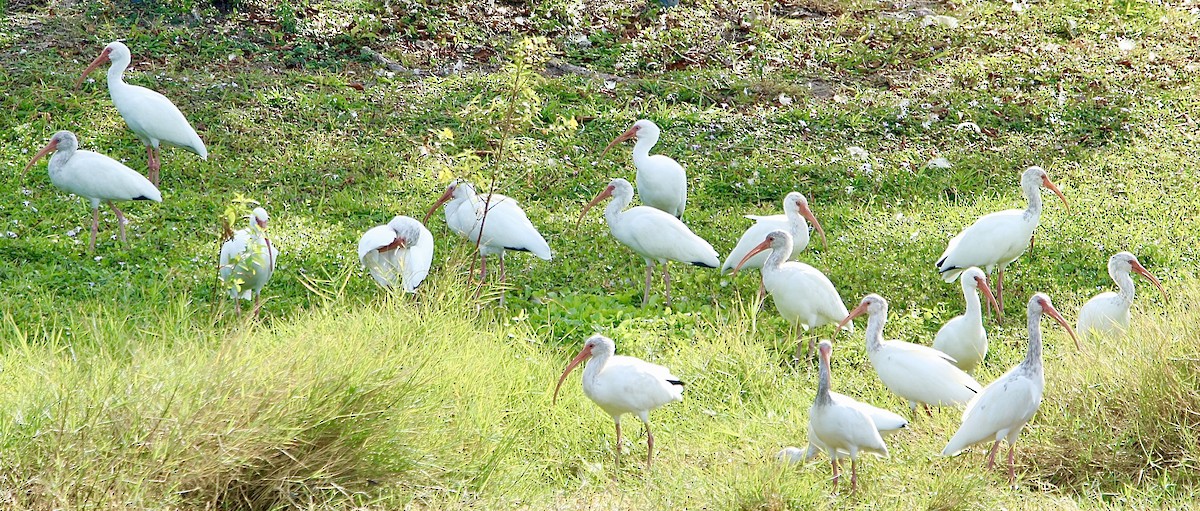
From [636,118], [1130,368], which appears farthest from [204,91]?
[1130,368]

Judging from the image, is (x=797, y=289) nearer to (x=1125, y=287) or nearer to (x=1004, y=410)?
(x=1125, y=287)

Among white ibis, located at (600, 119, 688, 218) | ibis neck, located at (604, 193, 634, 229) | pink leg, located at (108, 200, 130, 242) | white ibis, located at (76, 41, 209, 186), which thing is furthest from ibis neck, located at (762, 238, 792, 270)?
white ibis, located at (76, 41, 209, 186)

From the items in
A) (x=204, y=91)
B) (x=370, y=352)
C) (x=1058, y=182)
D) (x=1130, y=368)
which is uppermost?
(x=370, y=352)

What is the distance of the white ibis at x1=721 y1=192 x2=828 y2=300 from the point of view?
6.59 m

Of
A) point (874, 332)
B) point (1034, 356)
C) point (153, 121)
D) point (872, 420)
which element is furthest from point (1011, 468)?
point (153, 121)

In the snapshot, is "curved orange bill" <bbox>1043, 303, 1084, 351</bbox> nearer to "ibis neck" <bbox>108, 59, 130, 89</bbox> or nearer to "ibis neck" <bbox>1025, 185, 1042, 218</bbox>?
"ibis neck" <bbox>1025, 185, 1042, 218</bbox>

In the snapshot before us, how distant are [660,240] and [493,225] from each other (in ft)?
3.07

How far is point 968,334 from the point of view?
5.51 m

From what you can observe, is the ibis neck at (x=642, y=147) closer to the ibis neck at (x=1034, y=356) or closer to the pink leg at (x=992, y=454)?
the ibis neck at (x=1034, y=356)

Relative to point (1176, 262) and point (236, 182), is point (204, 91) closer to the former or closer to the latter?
point (236, 182)

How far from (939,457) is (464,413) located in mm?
1816

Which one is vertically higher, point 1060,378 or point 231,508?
point 231,508

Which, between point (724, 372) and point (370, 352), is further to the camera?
point (724, 372)

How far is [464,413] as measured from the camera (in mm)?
4625
